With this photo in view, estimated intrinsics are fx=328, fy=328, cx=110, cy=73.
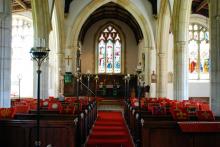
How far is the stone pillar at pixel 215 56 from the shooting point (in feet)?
29.8

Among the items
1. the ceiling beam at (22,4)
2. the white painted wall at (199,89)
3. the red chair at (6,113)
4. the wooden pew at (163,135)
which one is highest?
the ceiling beam at (22,4)

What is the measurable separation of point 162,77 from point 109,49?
33.3 ft

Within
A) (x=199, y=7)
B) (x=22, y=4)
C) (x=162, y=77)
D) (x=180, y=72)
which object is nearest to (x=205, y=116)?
(x=180, y=72)

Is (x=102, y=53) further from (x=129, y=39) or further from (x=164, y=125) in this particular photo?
(x=164, y=125)

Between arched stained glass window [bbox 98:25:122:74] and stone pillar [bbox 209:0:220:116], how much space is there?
816 inches

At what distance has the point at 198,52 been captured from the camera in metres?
24.2

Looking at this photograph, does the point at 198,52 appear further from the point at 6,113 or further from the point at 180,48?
the point at 6,113

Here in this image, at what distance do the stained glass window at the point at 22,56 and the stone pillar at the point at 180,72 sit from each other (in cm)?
1275

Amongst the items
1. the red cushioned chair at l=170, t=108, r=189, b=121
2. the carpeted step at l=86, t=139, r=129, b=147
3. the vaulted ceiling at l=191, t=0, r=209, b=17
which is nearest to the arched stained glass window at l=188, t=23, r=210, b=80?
the vaulted ceiling at l=191, t=0, r=209, b=17

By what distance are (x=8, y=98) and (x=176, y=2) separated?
911 cm

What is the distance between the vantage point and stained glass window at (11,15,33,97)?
23880mm

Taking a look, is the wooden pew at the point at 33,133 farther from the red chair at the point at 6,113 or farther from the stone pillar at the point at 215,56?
the stone pillar at the point at 215,56

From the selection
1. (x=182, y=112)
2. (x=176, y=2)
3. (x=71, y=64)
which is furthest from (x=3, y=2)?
(x=71, y=64)

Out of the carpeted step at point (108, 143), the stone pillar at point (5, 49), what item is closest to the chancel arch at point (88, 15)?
the stone pillar at point (5, 49)
